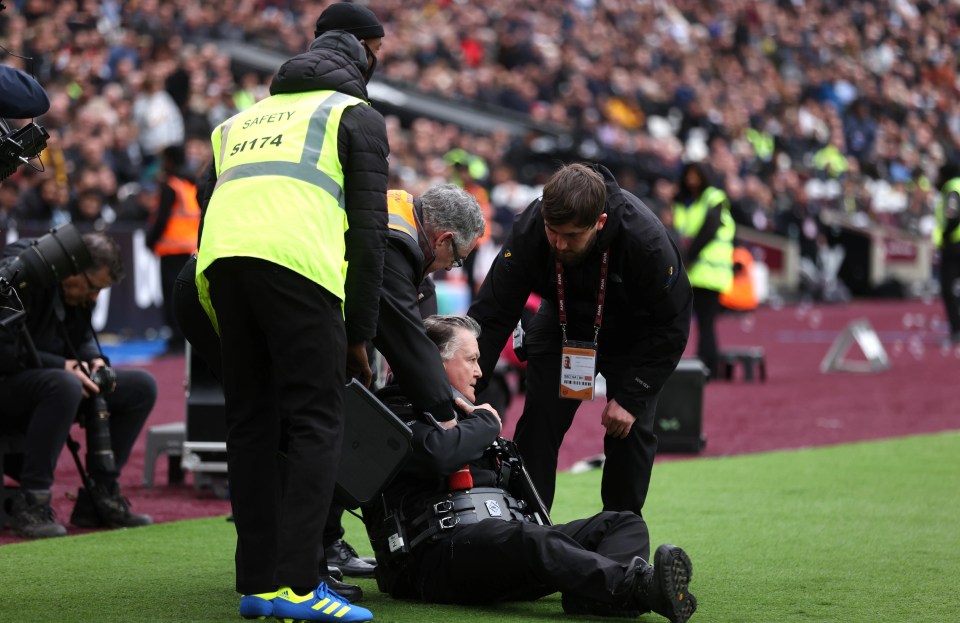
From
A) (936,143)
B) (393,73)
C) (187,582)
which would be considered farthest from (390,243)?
(936,143)

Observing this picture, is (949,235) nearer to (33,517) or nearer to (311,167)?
(33,517)

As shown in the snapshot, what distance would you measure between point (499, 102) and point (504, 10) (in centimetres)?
297

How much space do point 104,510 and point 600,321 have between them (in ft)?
8.93

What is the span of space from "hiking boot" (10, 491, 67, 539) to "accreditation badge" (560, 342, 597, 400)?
250cm

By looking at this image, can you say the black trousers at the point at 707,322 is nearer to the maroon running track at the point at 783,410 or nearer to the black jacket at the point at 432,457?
the maroon running track at the point at 783,410

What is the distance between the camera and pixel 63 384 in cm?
682

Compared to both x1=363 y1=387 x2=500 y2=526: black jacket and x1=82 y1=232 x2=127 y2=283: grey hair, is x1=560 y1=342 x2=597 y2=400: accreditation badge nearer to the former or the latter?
x1=363 y1=387 x2=500 y2=526: black jacket

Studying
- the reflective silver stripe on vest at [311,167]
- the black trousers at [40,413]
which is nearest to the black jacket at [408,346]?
the reflective silver stripe on vest at [311,167]

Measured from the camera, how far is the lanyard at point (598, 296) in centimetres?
556

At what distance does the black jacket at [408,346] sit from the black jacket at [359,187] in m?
0.32

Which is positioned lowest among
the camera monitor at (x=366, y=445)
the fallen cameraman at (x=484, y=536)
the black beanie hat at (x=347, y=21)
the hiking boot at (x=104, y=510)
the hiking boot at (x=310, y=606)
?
the hiking boot at (x=104, y=510)

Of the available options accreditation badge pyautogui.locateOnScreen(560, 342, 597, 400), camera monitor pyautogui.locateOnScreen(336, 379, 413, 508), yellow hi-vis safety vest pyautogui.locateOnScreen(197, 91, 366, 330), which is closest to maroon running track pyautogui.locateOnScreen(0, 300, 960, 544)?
camera monitor pyautogui.locateOnScreen(336, 379, 413, 508)

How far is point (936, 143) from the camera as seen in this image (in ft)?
117

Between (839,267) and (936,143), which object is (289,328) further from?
(936,143)
